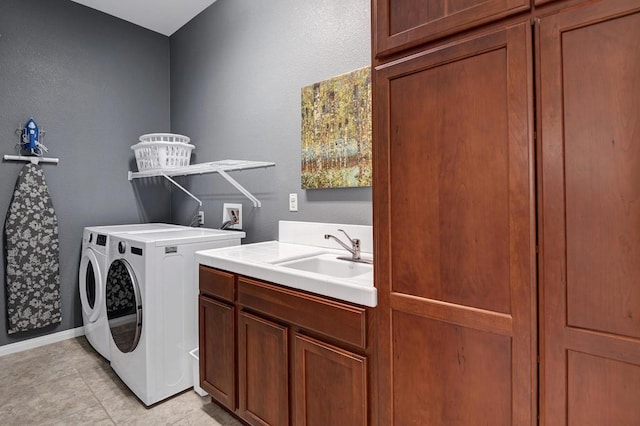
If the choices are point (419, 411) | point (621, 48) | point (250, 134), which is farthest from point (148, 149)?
point (621, 48)

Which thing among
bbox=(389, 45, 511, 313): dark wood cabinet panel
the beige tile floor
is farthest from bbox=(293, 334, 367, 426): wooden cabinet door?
the beige tile floor

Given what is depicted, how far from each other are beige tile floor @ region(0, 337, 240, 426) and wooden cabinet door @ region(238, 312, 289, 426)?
0.36 m

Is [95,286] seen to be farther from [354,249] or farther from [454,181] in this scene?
[454,181]

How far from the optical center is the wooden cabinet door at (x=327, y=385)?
3.76 ft

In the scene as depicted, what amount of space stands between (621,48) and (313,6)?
1778 millimetres

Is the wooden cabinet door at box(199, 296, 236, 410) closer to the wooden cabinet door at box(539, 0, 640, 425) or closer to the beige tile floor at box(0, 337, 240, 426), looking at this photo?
the beige tile floor at box(0, 337, 240, 426)

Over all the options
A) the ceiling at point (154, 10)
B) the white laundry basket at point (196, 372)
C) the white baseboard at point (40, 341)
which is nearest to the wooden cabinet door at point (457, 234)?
the white laundry basket at point (196, 372)

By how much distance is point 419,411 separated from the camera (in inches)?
40.1

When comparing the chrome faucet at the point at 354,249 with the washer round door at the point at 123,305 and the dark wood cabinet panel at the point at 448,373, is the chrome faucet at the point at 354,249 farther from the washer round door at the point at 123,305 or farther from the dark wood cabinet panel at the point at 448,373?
the washer round door at the point at 123,305

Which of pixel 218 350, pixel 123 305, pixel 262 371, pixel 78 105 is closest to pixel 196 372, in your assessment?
pixel 218 350

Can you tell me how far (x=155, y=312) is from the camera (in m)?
1.90

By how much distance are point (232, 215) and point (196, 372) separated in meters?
1.15

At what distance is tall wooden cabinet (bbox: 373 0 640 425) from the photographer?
28.8 inches

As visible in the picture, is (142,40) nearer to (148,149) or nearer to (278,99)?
(148,149)
